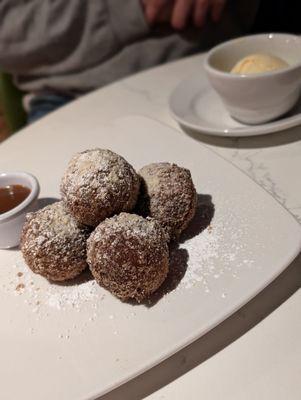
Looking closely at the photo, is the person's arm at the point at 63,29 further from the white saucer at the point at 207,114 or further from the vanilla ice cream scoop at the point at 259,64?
the vanilla ice cream scoop at the point at 259,64

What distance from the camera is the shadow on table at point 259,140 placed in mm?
1213

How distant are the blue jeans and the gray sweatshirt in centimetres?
3

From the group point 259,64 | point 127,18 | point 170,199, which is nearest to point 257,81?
point 259,64

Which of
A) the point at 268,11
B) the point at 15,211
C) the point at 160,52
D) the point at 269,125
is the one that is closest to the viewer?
the point at 15,211

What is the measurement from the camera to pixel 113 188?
0.91 meters

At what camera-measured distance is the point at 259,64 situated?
128 cm

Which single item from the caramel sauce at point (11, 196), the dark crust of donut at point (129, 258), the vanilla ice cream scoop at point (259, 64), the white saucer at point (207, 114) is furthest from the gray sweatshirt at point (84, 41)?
the dark crust of donut at point (129, 258)

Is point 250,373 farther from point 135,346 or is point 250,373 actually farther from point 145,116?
point 145,116

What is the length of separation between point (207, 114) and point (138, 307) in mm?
694

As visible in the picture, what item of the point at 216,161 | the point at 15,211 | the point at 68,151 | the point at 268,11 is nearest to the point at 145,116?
the point at 68,151

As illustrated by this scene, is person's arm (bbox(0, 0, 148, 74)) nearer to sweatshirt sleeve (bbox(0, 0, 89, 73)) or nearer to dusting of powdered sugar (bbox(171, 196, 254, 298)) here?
sweatshirt sleeve (bbox(0, 0, 89, 73))

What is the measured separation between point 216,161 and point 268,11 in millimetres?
1511

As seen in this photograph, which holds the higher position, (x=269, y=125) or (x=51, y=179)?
(x=269, y=125)

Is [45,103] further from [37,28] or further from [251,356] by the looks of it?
[251,356]
